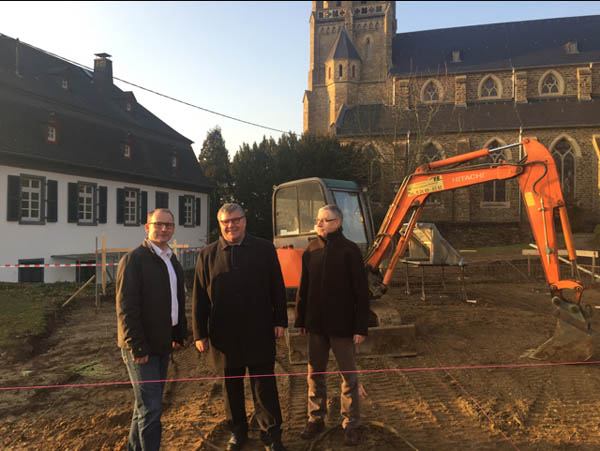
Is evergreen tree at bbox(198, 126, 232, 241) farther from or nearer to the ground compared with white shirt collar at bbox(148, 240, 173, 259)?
farther from the ground

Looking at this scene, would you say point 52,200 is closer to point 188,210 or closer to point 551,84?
point 188,210

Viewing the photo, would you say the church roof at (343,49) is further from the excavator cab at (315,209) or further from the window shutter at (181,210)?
the excavator cab at (315,209)

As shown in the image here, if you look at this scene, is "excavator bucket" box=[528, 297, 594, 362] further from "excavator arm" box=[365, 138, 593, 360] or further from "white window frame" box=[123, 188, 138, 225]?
"white window frame" box=[123, 188, 138, 225]

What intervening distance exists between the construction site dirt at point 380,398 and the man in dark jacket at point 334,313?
263mm

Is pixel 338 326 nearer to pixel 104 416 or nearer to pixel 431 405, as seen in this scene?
pixel 431 405

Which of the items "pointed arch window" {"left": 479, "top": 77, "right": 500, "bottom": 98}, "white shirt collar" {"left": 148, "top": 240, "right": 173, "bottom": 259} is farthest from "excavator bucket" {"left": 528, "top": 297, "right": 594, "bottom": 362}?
"pointed arch window" {"left": 479, "top": 77, "right": 500, "bottom": 98}

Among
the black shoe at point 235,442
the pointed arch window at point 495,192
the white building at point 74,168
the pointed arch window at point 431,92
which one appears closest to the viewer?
the black shoe at point 235,442

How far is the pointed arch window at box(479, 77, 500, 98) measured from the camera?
37.6m

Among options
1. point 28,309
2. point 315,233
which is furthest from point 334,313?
point 28,309

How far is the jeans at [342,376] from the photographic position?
4082mm

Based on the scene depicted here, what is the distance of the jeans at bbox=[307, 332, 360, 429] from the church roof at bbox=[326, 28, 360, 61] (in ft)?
132

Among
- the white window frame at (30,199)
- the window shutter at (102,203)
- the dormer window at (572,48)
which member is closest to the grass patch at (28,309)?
the white window frame at (30,199)

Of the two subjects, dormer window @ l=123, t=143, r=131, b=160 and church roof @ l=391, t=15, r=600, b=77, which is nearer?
dormer window @ l=123, t=143, r=131, b=160

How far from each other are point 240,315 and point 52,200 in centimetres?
1736
